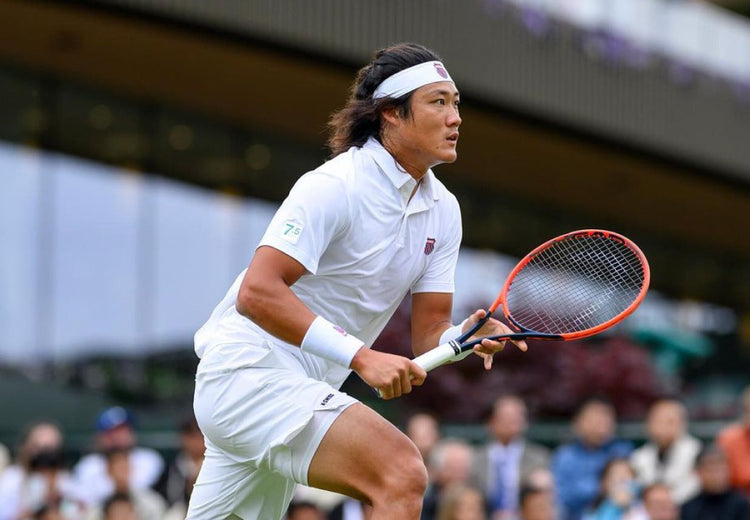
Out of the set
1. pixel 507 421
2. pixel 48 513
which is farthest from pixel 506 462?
pixel 48 513

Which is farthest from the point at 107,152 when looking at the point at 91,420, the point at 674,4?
the point at 674,4

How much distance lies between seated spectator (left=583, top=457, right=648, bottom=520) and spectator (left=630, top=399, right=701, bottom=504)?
0.67ft

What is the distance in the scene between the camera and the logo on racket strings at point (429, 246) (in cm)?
642

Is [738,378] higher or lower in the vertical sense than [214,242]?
lower

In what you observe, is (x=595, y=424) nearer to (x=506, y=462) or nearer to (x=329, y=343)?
(x=506, y=462)

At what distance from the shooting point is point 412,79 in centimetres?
629

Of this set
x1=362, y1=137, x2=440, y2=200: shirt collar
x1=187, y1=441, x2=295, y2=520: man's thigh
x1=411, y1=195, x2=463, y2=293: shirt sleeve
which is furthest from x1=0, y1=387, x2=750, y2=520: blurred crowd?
x1=362, y1=137, x2=440, y2=200: shirt collar

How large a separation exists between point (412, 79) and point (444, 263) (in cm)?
84

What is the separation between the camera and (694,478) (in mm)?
10477

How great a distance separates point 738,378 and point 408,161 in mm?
18839

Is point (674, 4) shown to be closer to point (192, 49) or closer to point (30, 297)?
point (192, 49)

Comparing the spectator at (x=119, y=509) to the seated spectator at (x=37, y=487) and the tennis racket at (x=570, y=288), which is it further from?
the tennis racket at (x=570, y=288)

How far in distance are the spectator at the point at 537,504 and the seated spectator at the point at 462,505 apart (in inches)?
12.0

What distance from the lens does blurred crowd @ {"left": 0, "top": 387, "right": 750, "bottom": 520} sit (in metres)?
10.0
